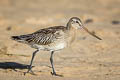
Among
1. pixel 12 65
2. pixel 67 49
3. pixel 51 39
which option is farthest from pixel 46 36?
pixel 67 49

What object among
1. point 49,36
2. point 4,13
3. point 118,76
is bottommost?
point 118,76

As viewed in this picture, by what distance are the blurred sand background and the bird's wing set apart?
83 centimetres

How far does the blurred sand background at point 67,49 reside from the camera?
13.0 metres

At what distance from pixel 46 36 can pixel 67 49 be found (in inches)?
137

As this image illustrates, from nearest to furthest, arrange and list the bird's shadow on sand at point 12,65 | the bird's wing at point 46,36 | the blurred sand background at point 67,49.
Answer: the bird's wing at point 46,36 < the blurred sand background at point 67,49 < the bird's shadow on sand at point 12,65

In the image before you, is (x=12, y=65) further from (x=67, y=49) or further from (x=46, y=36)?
(x=67, y=49)

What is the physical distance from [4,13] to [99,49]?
10.2m

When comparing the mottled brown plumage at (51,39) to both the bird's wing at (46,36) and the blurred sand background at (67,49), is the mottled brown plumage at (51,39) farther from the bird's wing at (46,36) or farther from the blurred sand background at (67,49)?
the blurred sand background at (67,49)

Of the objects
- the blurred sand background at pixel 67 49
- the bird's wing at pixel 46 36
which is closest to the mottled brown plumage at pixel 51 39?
the bird's wing at pixel 46 36

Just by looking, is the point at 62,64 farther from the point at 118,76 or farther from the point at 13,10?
the point at 13,10

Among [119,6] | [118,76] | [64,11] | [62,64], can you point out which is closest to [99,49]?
[62,64]

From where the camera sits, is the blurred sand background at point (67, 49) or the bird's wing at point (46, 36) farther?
the blurred sand background at point (67, 49)

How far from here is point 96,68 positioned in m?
13.6

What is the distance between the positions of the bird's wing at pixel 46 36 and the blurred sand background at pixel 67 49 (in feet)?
2.73
